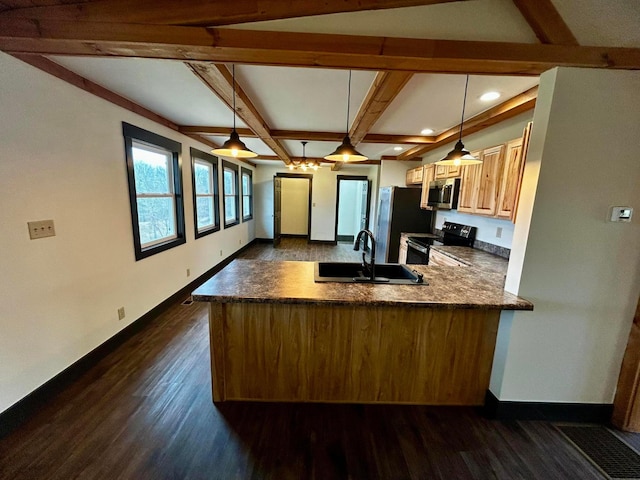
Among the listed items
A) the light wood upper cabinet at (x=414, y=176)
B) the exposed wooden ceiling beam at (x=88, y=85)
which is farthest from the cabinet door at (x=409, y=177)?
the exposed wooden ceiling beam at (x=88, y=85)

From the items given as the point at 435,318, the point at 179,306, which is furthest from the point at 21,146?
the point at 435,318

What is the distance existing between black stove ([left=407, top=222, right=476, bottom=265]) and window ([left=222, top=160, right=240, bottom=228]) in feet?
12.4

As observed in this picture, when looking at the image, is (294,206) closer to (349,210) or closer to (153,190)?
(349,210)

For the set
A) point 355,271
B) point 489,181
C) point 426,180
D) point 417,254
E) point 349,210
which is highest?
point 426,180

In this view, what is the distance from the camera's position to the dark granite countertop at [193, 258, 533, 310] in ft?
5.18

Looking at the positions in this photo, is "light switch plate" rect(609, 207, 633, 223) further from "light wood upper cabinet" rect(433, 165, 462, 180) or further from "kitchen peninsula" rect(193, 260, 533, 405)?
"light wood upper cabinet" rect(433, 165, 462, 180)

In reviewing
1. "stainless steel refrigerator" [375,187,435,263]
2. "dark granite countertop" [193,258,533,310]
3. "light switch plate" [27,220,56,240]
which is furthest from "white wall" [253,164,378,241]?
"light switch plate" [27,220,56,240]

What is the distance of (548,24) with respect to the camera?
4.56ft

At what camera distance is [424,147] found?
4.19m

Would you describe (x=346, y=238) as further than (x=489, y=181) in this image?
Yes

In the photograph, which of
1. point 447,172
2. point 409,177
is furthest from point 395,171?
point 447,172

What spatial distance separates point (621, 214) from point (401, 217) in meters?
3.13

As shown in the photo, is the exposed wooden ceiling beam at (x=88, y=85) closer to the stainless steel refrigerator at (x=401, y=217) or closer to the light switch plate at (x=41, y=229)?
the light switch plate at (x=41, y=229)

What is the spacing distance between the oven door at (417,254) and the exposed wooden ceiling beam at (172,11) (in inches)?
114
